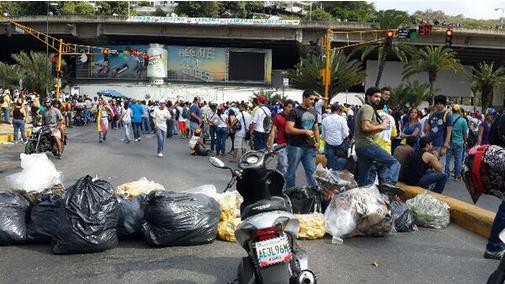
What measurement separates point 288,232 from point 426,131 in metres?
8.22

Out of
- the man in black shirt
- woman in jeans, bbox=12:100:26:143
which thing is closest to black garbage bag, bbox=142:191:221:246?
the man in black shirt

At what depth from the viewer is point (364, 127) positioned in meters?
7.21

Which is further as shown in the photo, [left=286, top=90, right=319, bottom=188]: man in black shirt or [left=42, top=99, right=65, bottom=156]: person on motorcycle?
[left=42, top=99, right=65, bottom=156]: person on motorcycle

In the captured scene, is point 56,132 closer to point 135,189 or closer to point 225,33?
point 135,189

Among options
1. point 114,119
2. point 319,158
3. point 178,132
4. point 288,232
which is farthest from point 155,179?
point 114,119

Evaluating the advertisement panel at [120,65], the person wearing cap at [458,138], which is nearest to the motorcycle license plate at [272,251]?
the person wearing cap at [458,138]

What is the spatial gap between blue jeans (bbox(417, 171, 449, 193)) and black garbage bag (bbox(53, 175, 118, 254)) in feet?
16.0

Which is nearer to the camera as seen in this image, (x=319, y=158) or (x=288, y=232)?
(x=288, y=232)

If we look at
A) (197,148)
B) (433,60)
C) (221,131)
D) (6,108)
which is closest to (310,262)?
(197,148)

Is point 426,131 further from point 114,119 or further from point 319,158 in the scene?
point 114,119

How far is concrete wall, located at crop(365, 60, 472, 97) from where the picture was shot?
62406 millimetres

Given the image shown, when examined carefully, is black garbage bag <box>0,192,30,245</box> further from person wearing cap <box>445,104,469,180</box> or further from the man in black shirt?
person wearing cap <box>445,104,469,180</box>

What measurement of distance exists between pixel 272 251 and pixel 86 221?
2.39m

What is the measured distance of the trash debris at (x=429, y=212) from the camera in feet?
22.9
